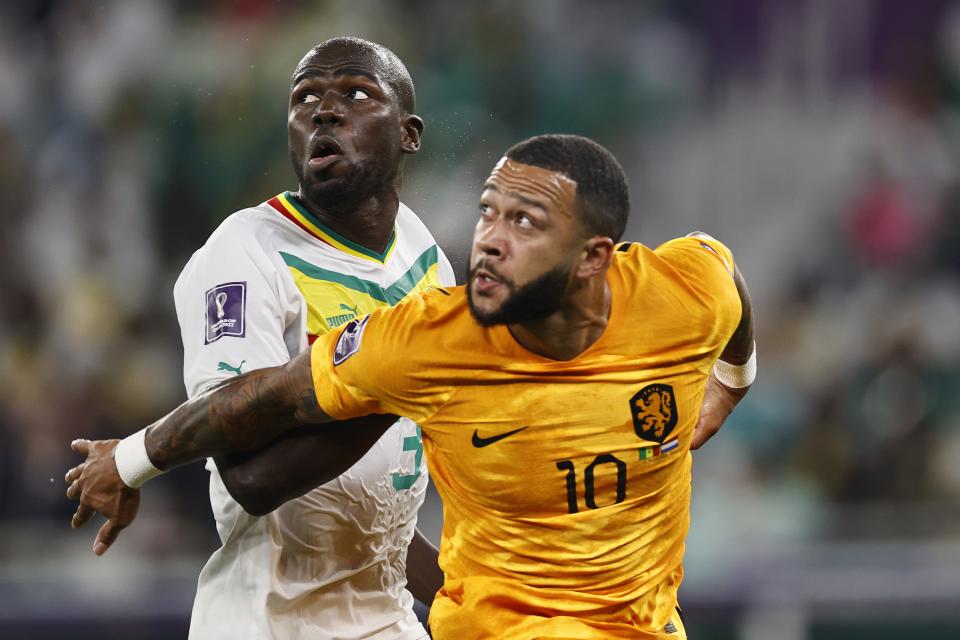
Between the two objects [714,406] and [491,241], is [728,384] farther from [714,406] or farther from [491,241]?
[491,241]

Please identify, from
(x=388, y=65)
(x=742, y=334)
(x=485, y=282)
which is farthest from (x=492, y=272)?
(x=388, y=65)

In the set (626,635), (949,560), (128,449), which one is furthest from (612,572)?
(949,560)

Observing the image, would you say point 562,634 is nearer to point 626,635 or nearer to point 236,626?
point 626,635

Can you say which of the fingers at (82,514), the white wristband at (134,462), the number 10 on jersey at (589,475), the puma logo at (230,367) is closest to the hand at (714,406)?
the number 10 on jersey at (589,475)

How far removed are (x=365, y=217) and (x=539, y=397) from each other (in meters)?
0.93

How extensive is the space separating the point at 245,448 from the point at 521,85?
6.15m

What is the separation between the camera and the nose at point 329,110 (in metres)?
3.32

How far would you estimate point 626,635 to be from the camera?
2.85 m

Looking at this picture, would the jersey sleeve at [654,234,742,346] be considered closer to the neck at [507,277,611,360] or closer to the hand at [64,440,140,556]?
the neck at [507,277,611,360]

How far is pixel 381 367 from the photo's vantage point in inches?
108

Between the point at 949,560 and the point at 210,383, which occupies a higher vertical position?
the point at 210,383

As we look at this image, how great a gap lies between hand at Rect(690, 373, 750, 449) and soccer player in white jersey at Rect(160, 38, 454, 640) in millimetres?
699

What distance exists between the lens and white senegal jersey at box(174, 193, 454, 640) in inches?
123

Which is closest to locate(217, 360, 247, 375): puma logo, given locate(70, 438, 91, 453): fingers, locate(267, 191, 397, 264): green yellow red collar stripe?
locate(70, 438, 91, 453): fingers
